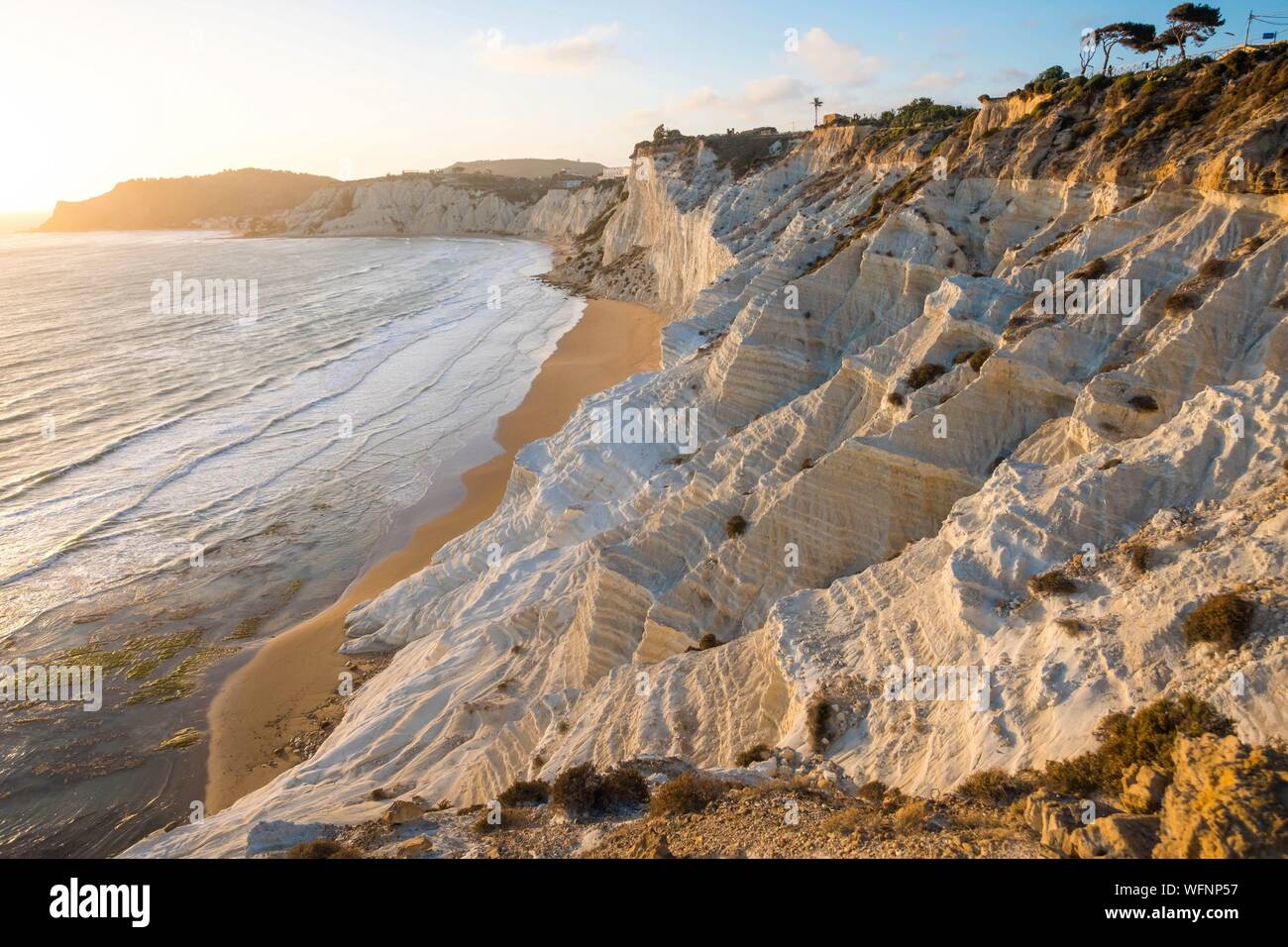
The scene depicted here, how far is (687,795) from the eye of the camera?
9836 mm

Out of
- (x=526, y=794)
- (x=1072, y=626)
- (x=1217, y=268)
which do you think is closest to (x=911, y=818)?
(x=1072, y=626)

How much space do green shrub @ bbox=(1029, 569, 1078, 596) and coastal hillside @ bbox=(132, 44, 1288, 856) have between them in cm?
6

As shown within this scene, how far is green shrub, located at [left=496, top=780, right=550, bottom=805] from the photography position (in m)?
11.7

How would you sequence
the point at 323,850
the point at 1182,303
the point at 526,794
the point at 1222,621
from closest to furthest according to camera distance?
the point at 1222,621 → the point at 323,850 → the point at 526,794 → the point at 1182,303

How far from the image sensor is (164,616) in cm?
2433

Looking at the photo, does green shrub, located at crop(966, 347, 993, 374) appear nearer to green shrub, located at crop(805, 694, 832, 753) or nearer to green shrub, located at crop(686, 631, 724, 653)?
green shrub, located at crop(686, 631, 724, 653)

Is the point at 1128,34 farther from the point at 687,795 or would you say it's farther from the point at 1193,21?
the point at 687,795

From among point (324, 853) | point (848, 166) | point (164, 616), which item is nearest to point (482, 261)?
point (848, 166)

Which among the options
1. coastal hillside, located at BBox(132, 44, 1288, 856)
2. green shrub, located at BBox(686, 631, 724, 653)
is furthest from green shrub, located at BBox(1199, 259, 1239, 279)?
green shrub, located at BBox(686, 631, 724, 653)

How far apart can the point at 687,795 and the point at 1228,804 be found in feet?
18.5

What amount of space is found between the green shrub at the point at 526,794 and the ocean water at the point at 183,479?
33.8 ft

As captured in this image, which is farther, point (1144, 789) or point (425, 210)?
point (425, 210)

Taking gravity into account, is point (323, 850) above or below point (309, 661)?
above
